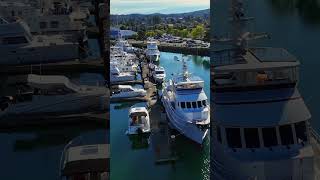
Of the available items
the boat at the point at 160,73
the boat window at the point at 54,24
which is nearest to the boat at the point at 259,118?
the boat at the point at 160,73

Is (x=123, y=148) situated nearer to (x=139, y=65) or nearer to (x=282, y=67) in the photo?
(x=139, y=65)

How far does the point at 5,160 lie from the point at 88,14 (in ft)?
2.84

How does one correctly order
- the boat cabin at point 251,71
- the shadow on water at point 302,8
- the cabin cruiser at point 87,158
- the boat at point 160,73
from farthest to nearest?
the shadow on water at point 302,8
the cabin cruiser at point 87,158
the boat at point 160,73
the boat cabin at point 251,71

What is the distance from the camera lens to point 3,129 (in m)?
1.79

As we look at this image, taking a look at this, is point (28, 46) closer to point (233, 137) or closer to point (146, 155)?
point (146, 155)

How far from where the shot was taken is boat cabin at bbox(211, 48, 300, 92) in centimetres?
146

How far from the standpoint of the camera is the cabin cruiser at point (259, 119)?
1465mm

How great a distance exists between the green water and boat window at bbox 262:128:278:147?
0.90 feet

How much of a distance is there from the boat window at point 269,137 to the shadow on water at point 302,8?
1.91ft

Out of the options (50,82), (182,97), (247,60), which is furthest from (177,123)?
(50,82)

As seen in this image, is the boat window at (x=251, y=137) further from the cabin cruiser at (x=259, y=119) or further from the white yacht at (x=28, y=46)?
the white yacht at (x=28, y=46)

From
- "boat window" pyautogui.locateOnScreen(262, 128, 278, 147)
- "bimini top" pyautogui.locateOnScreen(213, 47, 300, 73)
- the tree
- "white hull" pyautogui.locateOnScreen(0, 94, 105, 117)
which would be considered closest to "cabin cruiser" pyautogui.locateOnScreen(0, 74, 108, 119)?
"white hull" pyautogui.locateOnScreen(0, 94, 105, 117)

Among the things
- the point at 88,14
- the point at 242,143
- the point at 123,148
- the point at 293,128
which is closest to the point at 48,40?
the point at 88,14

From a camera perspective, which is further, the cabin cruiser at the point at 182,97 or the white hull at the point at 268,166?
the cabin cruiser at the point at 182,97
